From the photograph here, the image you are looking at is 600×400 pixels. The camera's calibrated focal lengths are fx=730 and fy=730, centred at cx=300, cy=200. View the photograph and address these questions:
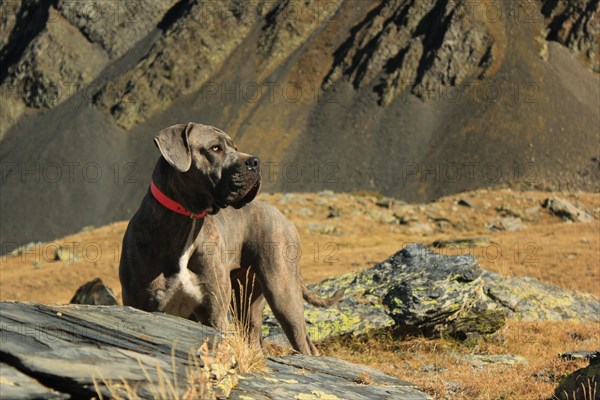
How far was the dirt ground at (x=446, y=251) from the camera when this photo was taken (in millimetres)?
9531

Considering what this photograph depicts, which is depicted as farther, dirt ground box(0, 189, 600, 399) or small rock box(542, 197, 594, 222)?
small rock box(542, 197, 594, 222)

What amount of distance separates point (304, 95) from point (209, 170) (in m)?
93.3

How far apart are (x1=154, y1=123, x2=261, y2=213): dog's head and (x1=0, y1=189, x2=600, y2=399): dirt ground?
300 cm

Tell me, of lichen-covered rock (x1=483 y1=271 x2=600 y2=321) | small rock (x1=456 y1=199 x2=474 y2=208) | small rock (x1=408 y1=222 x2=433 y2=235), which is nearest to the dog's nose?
lichen-covered rock (x1=483 y1=271 x2=600 y2=321)

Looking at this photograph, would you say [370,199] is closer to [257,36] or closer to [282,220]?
[282,220]

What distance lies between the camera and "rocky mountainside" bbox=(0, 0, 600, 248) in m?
81.7

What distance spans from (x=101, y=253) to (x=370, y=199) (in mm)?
20552

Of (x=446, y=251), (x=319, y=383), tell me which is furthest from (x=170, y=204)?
(x=446, y=251)

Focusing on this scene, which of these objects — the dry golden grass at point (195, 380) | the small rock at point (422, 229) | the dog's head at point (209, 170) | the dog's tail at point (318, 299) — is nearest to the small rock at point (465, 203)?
the small rock at point (422, 229)

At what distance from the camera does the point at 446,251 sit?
31.6m

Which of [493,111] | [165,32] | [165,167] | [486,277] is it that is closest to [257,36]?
[165,32]

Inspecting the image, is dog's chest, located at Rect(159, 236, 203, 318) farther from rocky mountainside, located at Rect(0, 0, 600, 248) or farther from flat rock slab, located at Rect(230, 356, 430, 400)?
rocky mountainside, located at Rect(0, 0, 600, 248)

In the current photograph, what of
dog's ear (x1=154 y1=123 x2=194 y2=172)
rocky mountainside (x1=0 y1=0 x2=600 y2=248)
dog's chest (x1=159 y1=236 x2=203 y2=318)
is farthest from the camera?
rocky mountainside (x1=0 y1=0 x2=600 y2=248)

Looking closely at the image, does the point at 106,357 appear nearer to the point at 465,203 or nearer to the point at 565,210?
the point at 465,203
